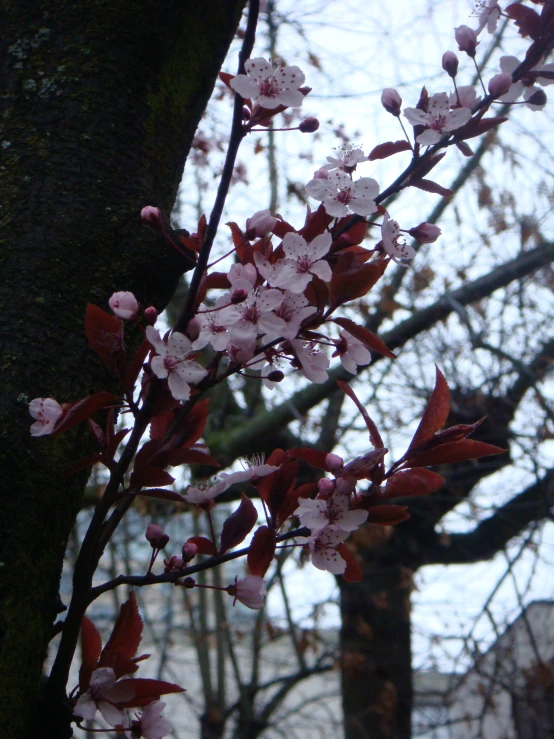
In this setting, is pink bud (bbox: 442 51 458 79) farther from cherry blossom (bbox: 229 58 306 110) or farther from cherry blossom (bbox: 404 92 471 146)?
cherry blossom (bbox: 229 58 306 110)

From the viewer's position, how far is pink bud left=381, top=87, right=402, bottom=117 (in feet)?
2.45

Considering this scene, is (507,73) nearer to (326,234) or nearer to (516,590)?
(326,234)

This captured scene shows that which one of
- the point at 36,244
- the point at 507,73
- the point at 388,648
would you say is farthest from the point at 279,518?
the point at 388,648

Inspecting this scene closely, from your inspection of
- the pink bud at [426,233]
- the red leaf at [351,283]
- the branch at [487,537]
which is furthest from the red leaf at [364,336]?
the branch at [487,537]

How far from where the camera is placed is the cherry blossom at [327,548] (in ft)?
2.03

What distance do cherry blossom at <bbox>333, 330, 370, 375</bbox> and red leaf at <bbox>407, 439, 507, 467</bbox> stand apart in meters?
0.11

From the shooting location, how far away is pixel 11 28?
844 millimetres

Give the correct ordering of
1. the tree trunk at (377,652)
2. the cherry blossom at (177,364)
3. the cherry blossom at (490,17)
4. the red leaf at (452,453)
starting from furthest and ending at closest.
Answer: the tree trunk at (377,652) < the cherry blossom at (490,17) < the red leaf at (452,453) < the cherry blossom at (177,364)

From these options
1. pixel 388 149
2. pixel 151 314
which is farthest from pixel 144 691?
pixel 388 149

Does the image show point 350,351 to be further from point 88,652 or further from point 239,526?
point 88,652

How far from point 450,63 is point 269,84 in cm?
23

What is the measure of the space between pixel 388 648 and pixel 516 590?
1.39 metres

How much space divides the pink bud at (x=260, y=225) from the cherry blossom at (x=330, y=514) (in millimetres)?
245

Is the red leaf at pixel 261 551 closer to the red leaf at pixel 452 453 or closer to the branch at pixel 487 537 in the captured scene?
the red leaf at pixel 452 453
